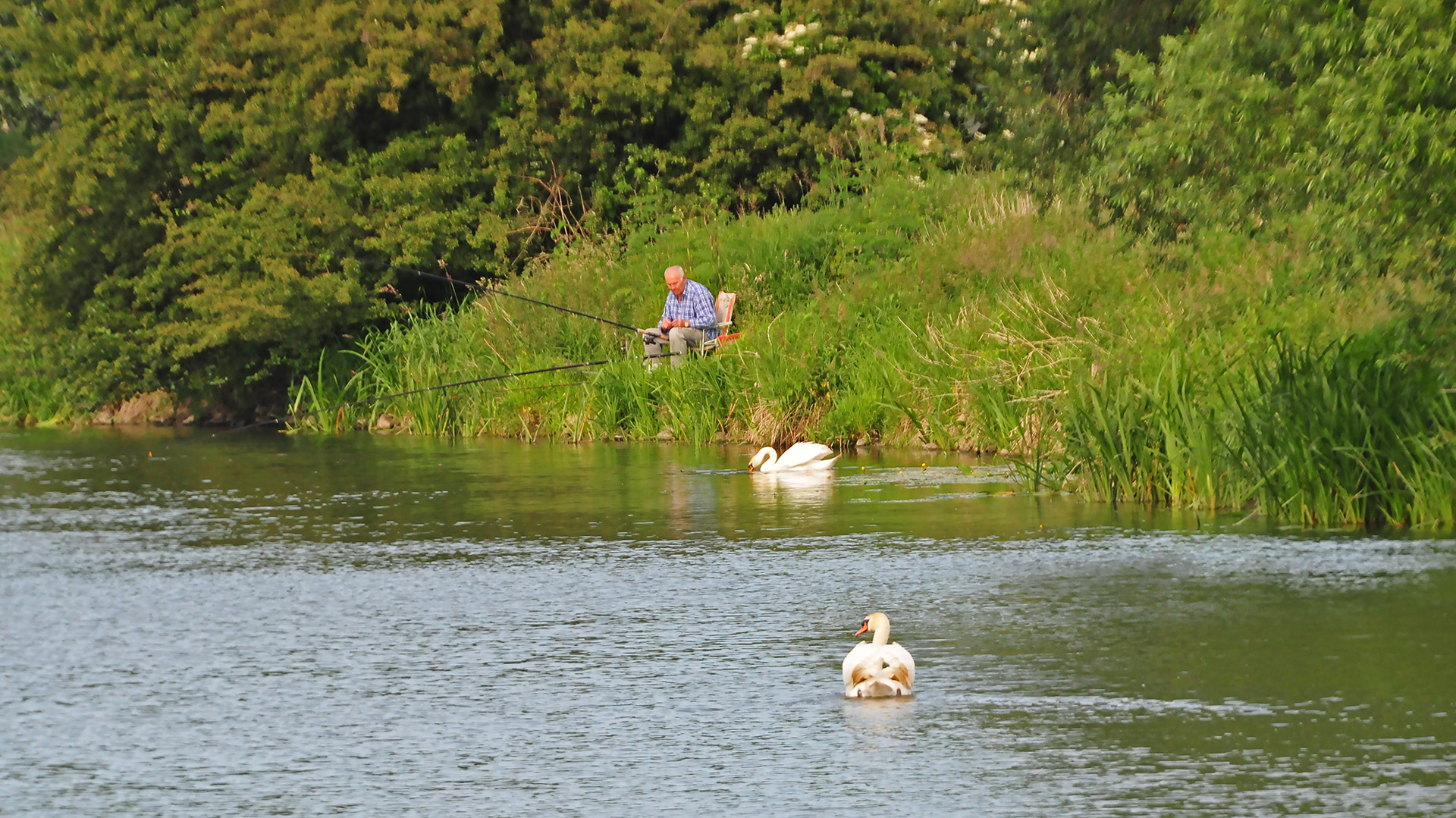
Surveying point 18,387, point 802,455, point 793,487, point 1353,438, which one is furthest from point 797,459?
point 18,387

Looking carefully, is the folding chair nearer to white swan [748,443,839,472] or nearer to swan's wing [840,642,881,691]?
white swan [748,443,839,472]

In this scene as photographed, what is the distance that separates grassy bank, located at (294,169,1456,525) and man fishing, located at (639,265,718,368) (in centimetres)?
42

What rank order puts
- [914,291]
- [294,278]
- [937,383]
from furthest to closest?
[294,278], [914,291], [937,383]

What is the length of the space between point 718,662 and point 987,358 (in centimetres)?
1032

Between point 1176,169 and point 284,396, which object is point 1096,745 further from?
point 284,396

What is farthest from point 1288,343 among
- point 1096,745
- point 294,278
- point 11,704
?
point 294,278

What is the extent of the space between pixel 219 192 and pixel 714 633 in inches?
861

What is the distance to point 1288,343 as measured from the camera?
524 inches

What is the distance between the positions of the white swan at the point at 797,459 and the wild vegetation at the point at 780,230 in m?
1.50

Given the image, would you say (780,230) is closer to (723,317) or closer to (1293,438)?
(723,317)

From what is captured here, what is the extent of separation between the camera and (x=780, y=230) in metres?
25.2

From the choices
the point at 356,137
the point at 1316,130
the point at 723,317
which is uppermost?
the point at 356,137

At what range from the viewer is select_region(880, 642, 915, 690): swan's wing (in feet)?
25.3

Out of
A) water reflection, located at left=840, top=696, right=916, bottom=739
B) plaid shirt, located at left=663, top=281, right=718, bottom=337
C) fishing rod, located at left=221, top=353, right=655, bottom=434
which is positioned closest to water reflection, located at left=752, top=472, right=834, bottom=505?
fishing rod, located at left=221, top=353, right=655, bottom=434
